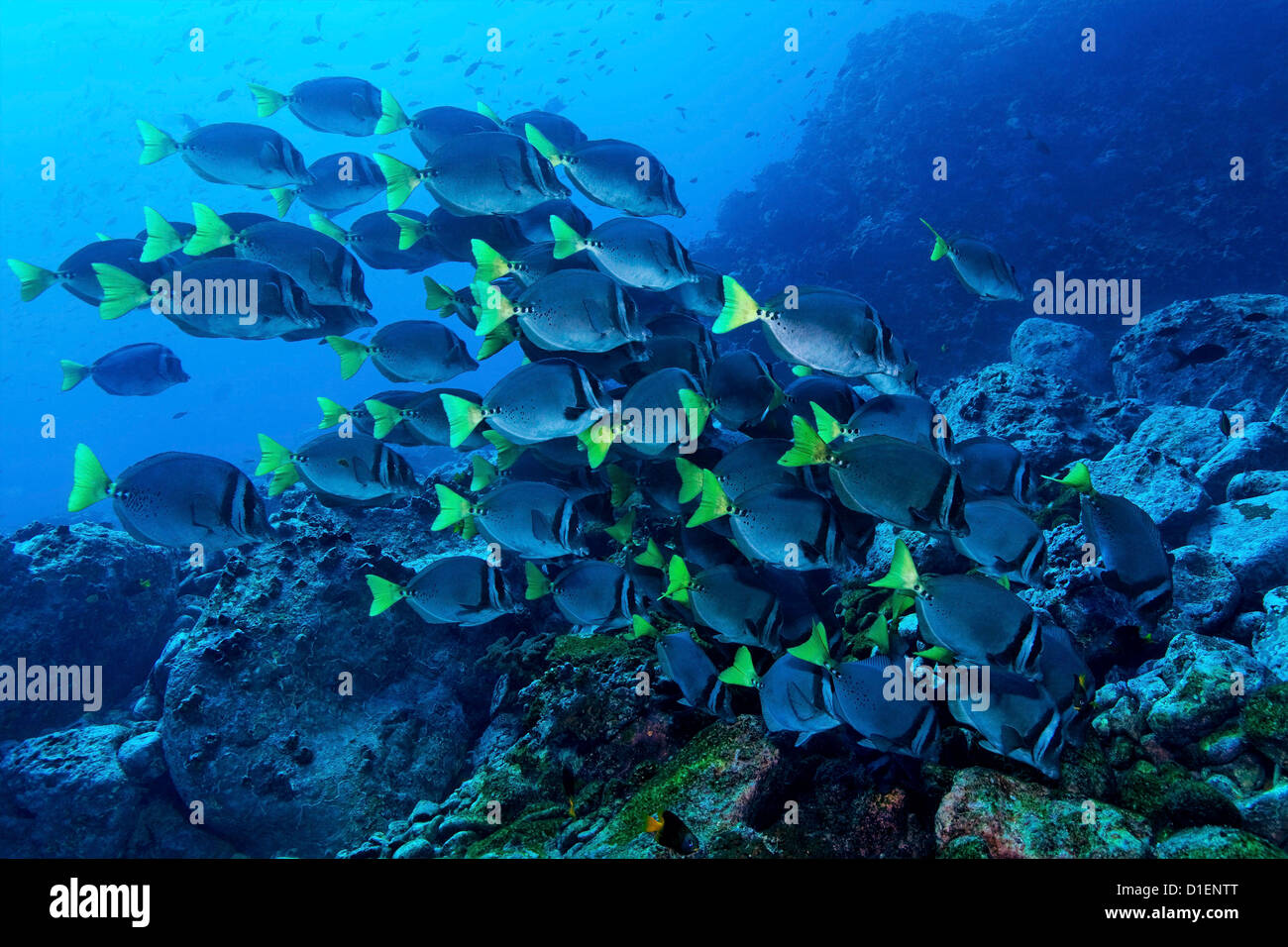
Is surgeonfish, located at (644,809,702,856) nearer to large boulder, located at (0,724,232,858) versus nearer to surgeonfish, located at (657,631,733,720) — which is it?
surgeonfish, located at (657,631,733,720)

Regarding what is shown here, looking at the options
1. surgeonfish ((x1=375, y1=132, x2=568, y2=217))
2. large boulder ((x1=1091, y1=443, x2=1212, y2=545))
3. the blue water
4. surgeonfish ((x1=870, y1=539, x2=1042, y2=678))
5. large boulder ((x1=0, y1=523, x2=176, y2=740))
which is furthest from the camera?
the blue water

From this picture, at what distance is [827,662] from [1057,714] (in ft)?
3.17

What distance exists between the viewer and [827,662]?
8.95 ft

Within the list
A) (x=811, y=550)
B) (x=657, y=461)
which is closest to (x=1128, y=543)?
(x=811, y=550)

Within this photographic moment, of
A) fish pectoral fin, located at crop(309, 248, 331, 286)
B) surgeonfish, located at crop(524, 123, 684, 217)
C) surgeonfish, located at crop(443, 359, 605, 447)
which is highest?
surgeonfish, located at crop(524, 123, 684, 217)

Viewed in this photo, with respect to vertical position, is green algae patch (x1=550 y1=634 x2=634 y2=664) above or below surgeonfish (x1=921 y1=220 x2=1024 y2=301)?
below

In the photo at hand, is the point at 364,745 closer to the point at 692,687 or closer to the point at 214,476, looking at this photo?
the point at 214,476

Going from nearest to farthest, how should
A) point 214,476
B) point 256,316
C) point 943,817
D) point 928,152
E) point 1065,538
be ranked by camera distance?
point 943,817
point 214,476
point 256,316
point 1065,538
point 928,152

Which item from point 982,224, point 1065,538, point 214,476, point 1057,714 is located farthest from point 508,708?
point 982,224

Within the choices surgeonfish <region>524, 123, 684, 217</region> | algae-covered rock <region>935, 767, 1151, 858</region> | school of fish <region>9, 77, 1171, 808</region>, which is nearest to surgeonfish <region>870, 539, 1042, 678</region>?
school of fish <region>9, 77, 1171, 808</region>

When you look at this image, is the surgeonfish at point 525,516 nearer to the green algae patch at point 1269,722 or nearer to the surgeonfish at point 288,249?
the surgeonfish at point 288,249

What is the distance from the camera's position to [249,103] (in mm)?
75438

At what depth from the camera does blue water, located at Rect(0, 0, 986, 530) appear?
2709 inches

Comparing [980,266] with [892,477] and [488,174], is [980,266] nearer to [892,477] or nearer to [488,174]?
[892,477]
